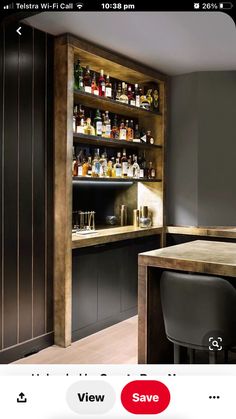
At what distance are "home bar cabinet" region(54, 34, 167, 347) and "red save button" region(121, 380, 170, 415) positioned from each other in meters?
1.64

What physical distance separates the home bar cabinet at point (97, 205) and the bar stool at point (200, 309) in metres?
0.97

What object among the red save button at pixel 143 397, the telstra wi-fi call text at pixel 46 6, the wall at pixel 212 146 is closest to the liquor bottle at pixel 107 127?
the wall at pixel 212 146

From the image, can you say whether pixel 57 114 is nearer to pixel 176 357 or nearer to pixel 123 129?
pixel 123 129

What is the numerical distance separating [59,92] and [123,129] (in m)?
0.71

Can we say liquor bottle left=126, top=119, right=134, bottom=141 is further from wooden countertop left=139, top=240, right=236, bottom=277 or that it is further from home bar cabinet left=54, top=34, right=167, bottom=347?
wooden countertop left=139, top=240, right=236, bottom=277

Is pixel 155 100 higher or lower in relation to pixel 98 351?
higher

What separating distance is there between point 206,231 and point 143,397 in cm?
236

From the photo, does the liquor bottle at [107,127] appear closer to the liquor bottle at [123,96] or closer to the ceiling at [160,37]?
the liquor bottle at [123,96]

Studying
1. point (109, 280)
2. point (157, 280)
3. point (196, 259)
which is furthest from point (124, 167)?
point (196, 259)

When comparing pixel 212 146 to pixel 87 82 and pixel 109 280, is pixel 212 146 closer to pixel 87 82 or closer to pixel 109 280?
pixel 87 82

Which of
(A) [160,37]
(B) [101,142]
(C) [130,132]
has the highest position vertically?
(A) [160,37]

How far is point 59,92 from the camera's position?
2166 mm

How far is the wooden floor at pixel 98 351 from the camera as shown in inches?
75.9

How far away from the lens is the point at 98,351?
2.08m
